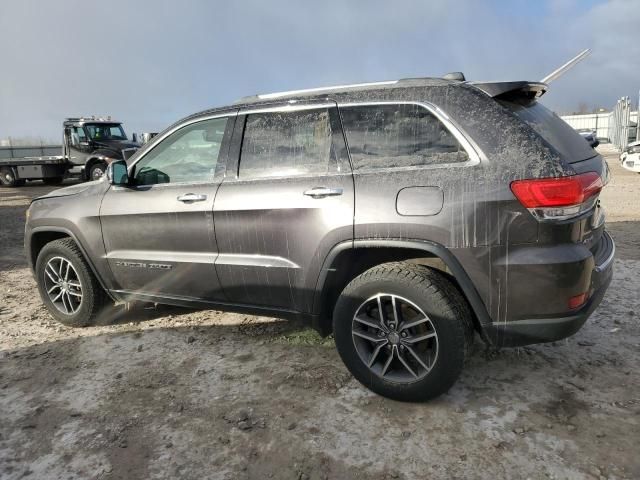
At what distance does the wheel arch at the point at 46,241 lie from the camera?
13.2 ft

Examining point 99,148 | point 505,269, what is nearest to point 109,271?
point 505,269

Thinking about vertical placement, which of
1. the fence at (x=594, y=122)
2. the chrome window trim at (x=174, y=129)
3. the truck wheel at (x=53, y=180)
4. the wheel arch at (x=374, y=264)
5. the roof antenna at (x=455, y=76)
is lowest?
the wheel arch at (x=374, y=264)

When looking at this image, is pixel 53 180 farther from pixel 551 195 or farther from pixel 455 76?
pixel 551 195

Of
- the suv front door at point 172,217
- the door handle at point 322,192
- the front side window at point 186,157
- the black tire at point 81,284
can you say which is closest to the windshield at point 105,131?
the black tire at point 81,284

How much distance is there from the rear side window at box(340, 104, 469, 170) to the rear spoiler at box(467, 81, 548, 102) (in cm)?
32

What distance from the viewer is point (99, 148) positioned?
1723cm

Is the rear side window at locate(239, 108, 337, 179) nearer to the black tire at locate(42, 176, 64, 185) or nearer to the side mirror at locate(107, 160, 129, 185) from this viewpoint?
the side mirror at locate(107, 160, 129, 185)

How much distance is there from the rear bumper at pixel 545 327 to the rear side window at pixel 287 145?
1.33m

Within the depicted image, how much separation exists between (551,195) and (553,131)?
487 millimetres

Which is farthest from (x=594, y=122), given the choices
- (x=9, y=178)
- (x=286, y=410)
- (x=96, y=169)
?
(x=286, y=410)

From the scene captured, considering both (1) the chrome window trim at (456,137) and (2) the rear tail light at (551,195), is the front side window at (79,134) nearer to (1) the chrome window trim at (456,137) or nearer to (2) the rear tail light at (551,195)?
(1) the chrome window trim at (456,137)

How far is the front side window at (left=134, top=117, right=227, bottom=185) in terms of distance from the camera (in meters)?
3.47

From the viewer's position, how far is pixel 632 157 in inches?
543

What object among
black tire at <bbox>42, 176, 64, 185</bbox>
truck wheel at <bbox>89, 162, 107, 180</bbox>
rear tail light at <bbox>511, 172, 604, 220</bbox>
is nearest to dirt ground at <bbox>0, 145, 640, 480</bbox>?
rear tail light at <bbox>511, 172, 604, 220</bbox>
